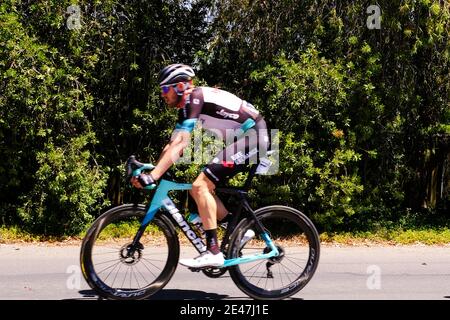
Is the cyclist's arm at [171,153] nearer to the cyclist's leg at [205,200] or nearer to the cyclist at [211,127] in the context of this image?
the cyclist at [211,127]

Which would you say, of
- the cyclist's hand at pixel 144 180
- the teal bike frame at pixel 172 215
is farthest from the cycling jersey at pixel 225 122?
the cyclist's hand at pixel 144 180

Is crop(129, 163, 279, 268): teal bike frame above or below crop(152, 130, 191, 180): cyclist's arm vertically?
below

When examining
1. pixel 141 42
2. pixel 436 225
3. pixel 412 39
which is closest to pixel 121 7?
pixel 141 42

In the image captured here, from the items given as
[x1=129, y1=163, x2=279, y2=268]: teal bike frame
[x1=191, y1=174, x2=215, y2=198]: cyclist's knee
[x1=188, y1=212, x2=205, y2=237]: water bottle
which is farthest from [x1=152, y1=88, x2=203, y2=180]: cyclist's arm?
[x1=188, y1=212, x2=205, y2=237]: water bottle

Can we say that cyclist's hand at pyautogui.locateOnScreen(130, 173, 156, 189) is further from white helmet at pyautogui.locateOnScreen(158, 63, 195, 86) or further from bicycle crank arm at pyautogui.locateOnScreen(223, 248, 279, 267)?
bicycle crank arm at pyautogui.locateOnScreen(223, 248, 279, 267)

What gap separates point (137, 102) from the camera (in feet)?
31.9

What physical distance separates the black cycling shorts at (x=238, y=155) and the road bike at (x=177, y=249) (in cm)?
13

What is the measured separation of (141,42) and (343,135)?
11.1 feet

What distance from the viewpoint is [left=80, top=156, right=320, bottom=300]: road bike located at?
5.20m

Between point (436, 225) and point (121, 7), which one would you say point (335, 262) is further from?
point (121, 7)

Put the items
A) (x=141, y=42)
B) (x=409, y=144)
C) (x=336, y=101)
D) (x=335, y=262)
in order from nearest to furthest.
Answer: (x=335, y=262) < (x=336, y=101) < (x=141, y=42) < (x=409, y=144)

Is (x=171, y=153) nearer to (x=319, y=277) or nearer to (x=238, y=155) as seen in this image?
(x=238, y=155)

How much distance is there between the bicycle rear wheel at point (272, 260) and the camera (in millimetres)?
5367

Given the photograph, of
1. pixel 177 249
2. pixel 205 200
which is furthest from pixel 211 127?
pixel 177 249
